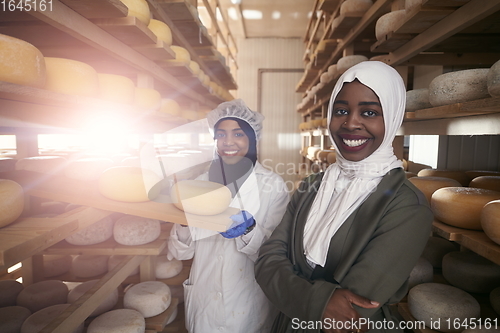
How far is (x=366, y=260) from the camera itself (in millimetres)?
839

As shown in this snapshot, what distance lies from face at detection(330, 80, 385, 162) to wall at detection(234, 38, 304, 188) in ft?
21.7

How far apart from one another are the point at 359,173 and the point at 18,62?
43.1 inches

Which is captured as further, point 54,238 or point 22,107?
point 22,107

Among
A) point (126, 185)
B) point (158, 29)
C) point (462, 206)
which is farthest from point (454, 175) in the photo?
point (158, 29)

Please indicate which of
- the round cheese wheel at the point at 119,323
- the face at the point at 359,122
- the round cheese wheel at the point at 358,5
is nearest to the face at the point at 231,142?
the face at the point at 359,122

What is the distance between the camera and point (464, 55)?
216 centimetres

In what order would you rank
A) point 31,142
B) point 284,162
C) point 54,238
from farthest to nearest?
point 284,162
point 31,142
point 54,238

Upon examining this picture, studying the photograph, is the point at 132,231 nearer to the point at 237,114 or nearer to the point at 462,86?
the point at 237,114

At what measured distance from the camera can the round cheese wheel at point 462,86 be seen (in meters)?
1.25

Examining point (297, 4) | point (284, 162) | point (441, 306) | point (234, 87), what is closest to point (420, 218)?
point (441, 306)

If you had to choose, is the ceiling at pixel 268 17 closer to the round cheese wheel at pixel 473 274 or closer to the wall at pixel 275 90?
the wall at pixel 275 90

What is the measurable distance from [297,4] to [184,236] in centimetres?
583

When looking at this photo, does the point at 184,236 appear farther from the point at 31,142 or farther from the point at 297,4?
the point at 297,4

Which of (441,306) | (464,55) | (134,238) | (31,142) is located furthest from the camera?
(464,55)
